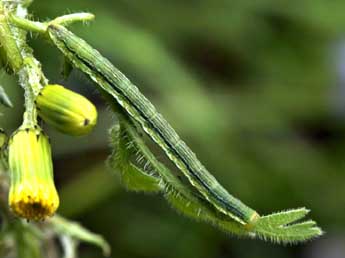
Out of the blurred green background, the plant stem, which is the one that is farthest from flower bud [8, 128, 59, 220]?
the blurred green background

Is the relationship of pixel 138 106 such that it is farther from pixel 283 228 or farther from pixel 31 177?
pixel 283 228

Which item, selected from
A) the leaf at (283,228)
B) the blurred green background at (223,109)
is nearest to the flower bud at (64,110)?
the leaf at (283,228)

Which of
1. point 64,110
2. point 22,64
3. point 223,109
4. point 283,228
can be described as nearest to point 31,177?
point 64,110

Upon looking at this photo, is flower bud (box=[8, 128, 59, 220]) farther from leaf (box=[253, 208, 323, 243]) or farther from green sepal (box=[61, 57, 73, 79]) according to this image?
leaf (box=[253, 208, 323, 243])

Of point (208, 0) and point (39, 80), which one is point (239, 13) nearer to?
point (208, 0)

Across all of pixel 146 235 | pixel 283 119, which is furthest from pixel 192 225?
pixel 283 119

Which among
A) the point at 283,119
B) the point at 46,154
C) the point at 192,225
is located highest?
the point at 283,119
